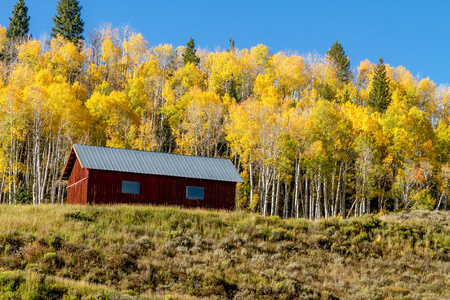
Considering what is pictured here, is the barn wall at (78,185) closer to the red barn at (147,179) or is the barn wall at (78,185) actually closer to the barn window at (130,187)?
the red barn at (147,179)

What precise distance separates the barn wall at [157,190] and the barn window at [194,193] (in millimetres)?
210

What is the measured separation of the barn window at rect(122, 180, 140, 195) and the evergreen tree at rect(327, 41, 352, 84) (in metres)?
61.3

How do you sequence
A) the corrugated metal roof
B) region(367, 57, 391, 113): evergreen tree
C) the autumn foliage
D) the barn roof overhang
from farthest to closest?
1. region(367, 57, 391, 113): evergreen tree
2. the autumn foliage
3. the barn roof overhang
4. the corrugated metal roof

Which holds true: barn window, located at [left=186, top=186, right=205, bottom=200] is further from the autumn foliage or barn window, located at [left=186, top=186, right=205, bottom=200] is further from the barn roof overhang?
the autumn foliage

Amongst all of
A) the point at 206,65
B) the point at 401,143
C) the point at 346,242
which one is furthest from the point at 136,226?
the point at 206,65

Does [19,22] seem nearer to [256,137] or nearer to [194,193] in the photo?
[256,137]

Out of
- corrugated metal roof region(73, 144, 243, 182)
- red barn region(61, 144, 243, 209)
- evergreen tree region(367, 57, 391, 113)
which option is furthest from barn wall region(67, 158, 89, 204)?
evergreen tree region(367, 57, 391, 113)

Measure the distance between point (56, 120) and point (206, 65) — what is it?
42685 millimetres

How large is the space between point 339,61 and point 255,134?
46.6 metres

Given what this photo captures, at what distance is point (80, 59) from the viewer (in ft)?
253

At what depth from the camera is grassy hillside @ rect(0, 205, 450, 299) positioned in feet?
64.8

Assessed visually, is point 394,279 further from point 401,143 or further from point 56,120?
point 56,120

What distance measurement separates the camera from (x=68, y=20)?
83.4m

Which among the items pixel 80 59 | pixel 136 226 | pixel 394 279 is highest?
pixel 80 59
